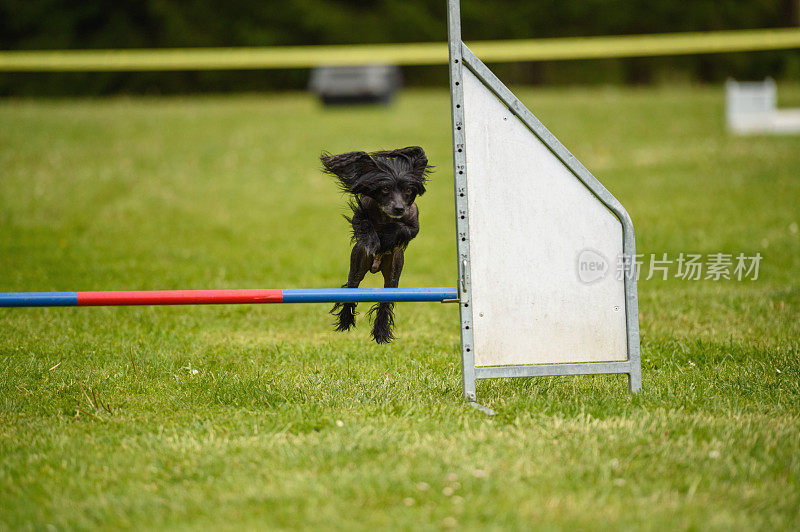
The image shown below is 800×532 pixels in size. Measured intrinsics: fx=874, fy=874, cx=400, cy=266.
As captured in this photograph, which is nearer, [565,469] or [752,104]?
[565,469]

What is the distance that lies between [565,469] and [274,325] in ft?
11.0

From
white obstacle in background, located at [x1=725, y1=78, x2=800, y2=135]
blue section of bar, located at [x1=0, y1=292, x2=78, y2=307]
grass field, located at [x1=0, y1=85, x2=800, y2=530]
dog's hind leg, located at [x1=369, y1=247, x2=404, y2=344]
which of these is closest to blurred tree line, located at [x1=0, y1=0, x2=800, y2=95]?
white obstacle in background, located at [x1=725, y1=78, x2=800, y2=135]

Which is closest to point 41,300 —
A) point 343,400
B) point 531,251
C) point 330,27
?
point 343,400

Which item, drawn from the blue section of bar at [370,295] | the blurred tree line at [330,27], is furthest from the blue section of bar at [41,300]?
the blurred tree line at [330,27]

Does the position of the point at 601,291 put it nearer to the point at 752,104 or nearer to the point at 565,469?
the point at 565,469

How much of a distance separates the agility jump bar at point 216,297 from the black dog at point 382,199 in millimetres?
407

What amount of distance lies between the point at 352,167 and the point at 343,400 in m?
1.17

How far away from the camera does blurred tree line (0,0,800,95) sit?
32.8 metres

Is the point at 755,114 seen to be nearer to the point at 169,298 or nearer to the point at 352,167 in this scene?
the point at 352,167

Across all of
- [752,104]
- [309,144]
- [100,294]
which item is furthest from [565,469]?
[752,104]

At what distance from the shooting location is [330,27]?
3512 centimetres

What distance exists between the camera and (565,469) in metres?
3.45

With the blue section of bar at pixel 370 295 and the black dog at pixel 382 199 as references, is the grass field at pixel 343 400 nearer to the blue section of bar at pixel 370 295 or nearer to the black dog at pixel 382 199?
the blue section of bar at pixel 370 295

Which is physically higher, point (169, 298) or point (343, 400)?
point (169, 298)
